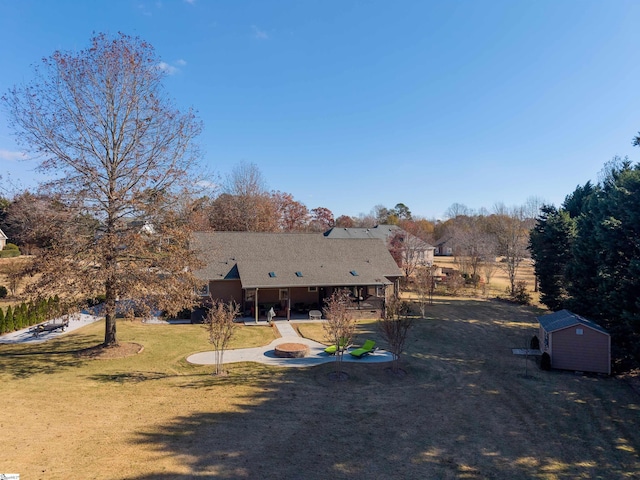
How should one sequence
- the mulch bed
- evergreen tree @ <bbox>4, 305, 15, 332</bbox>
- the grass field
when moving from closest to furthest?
the grass field
the mulch bed
evergreen tree @ <bbox>4, 305, 15, 332</bbox>

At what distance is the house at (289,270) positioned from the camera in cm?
2541

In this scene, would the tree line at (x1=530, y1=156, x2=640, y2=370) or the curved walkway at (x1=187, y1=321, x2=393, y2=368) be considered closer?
the tree line at (x1=530, y1=156, x2=640, y2=370)

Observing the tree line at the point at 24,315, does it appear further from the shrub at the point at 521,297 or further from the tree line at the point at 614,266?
the shrub at the point at 521,297

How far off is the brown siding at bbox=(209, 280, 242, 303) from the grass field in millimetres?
7058

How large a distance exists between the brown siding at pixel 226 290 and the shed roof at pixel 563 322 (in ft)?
62.6

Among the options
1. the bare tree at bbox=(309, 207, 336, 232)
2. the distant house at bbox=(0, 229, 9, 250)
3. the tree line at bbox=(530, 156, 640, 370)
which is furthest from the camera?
the bare tree at bbox=(309, 207, 336, 232)

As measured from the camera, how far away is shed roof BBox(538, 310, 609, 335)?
17.3m

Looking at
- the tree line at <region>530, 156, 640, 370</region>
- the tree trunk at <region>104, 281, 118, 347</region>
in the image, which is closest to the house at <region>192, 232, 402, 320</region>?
the tree trunk at <region>104, 281, 118, 347</region>

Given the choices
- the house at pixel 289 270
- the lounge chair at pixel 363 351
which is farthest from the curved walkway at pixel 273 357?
the house at pixel 289 270

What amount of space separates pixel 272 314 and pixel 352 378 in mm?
10395

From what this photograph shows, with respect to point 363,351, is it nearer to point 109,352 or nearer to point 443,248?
point 109,352

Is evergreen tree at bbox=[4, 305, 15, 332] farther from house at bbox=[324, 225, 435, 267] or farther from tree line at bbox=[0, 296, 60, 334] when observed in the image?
house at bbox=[324, 225, 435, 267]

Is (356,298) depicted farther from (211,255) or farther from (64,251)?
(64,251)

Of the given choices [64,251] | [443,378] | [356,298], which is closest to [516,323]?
[356,298]
